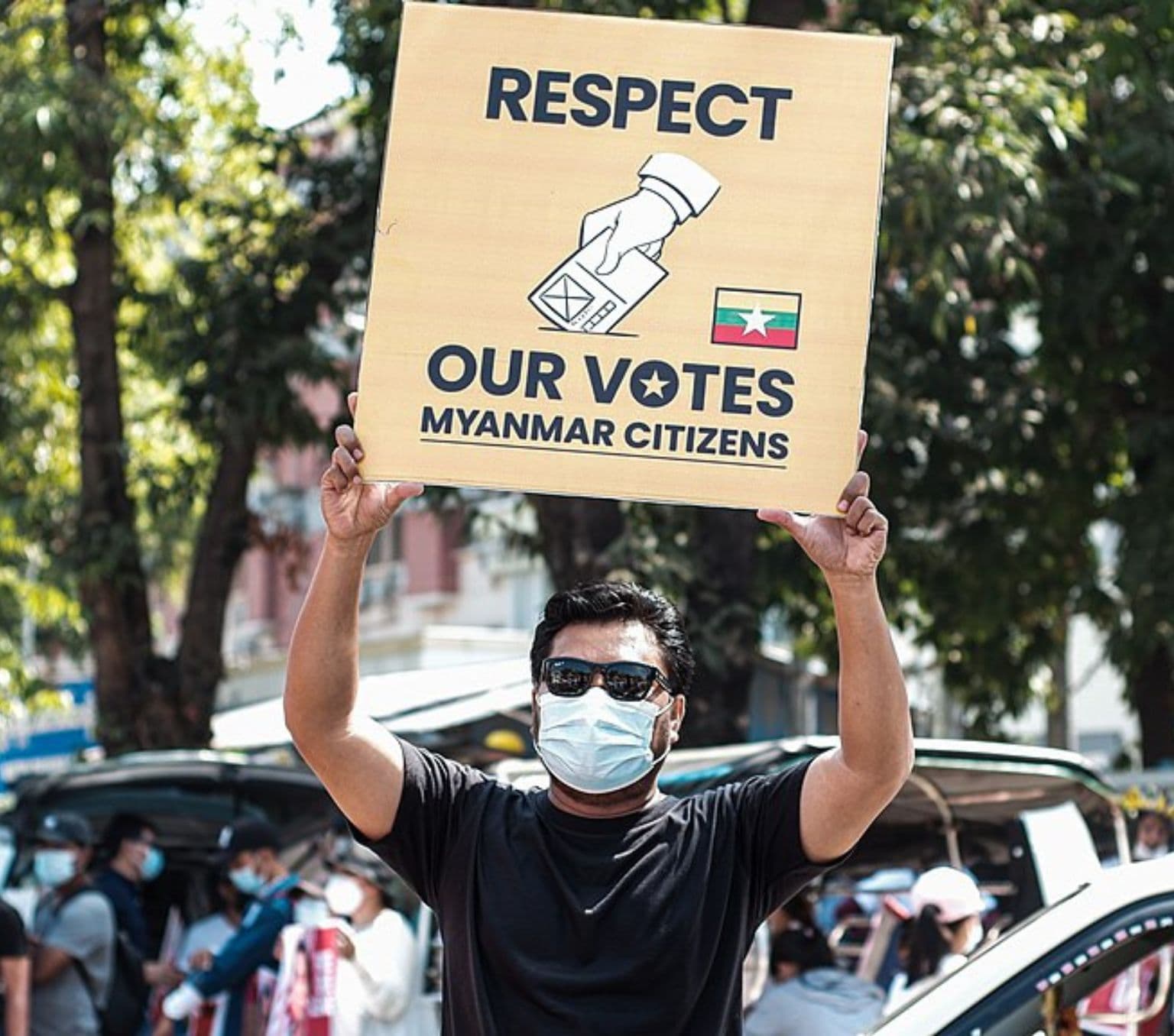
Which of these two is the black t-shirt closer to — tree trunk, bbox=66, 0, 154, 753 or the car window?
the car window

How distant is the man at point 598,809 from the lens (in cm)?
352

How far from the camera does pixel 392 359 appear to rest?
→ 3.87 metres

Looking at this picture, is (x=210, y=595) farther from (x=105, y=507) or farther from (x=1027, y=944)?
(x=1027, y=944)

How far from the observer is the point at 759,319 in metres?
3.88

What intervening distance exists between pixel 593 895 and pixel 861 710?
48 cm

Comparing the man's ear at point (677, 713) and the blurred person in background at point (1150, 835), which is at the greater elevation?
the man's ear at point (677, 713)

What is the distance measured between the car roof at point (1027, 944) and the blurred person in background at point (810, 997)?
385cm

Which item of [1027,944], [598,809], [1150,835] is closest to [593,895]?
[598,809]

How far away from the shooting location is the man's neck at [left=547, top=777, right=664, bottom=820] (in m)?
3.66

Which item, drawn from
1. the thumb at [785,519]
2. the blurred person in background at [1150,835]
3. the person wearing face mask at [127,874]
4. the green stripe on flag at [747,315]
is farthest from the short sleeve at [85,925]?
the thumb at [785,519]

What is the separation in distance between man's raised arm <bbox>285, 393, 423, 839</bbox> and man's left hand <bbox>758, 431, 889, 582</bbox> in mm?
580

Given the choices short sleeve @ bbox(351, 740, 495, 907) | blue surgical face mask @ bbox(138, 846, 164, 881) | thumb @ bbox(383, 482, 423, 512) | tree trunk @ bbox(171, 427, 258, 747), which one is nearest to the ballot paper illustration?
thumb @ bbox(383, 482, 423, 512)

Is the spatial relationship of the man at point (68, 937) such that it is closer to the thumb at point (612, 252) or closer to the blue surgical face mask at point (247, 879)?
the blue surgical face mask at point (247, 879)

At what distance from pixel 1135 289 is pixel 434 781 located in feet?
42.3
